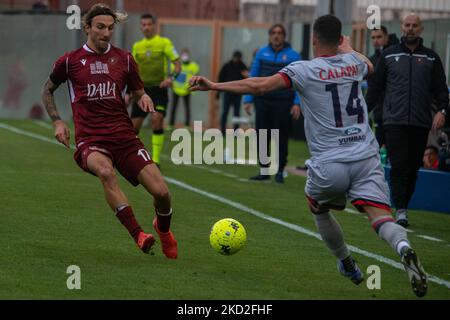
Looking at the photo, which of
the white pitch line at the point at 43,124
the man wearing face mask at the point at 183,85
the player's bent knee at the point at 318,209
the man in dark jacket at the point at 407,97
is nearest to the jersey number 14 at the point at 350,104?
the player's bent knee at the point at 318,209

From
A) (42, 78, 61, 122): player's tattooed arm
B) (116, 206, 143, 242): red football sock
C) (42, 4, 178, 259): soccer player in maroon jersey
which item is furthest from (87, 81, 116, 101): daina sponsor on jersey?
(116, 206, 143, 242): red football sock

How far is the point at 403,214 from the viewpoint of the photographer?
12.7 metres

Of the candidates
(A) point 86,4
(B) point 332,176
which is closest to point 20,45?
(A) point 86,4

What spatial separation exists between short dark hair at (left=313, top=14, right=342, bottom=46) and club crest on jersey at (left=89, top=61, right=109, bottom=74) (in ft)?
7.23

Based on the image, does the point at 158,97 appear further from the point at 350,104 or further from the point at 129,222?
the point at 350,104

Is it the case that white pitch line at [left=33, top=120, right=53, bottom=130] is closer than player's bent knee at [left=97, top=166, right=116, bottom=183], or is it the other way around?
player's bent knee at [left=97, top=166, right=116, bottom=183]

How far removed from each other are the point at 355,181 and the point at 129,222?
2.09 metres

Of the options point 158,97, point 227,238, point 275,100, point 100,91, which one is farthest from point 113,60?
point 158,97

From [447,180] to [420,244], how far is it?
3102 mm

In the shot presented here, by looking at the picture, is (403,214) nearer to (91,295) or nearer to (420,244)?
(420,244)

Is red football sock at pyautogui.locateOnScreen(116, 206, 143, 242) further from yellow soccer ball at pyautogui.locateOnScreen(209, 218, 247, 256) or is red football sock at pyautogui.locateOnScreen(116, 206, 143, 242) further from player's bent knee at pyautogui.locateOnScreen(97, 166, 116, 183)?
yellow soccer ball at pyautogui.locateOnScreen(209, 218, 247, 256)

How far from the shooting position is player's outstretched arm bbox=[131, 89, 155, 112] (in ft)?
32.3

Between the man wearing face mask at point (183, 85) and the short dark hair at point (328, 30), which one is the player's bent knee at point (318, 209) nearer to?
the short dark hair at point (328, 30)

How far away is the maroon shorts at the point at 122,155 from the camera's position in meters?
9.66
